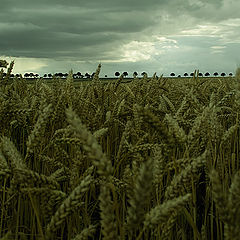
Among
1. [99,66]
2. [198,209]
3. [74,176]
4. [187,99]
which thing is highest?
[99,66]

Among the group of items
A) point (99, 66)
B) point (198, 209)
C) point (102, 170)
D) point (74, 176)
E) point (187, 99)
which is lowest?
point (198, 209)

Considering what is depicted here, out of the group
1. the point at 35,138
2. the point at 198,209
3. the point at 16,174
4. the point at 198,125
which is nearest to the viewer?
the point at 16,174

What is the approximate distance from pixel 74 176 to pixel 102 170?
28.3 inches

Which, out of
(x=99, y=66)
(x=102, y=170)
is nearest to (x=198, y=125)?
(x=102, y=170)

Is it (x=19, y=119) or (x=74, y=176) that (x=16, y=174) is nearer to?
(x=74, y=176)

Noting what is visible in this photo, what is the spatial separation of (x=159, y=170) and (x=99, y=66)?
1.98m

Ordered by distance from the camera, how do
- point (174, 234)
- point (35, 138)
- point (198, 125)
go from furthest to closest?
point (174, 234) < point (198, 125) < point (35, 138)

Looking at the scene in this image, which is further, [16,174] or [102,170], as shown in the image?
[16,174]

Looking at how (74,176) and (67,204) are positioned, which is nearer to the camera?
(67,204)

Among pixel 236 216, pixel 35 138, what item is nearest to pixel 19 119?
pixel 35 138

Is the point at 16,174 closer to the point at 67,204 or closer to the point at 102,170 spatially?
the point at 67,204

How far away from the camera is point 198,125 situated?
138 centimetres

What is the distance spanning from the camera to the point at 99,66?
10.3 ft

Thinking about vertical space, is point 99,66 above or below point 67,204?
above
